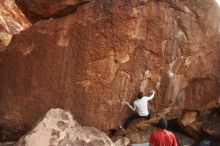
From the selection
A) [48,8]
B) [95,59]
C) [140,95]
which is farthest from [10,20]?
[140,95]

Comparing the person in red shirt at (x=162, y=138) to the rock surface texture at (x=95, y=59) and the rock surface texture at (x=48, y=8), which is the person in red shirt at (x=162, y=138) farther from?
the rock surface texture at (x=48, y=8)

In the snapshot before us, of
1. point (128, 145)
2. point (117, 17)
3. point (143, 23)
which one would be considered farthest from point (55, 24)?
point (128, 145)

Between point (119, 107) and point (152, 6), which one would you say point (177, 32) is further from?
point (119, 107)

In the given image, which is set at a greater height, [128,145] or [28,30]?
[28,30]

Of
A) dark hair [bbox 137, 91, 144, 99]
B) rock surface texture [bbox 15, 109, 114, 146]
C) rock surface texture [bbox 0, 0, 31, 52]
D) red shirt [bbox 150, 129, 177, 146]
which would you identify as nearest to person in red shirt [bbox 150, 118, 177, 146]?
red shirt [bbox 150, 129, 177, 146]

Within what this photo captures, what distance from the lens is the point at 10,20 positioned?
36.2 ft

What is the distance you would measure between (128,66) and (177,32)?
1494 mm

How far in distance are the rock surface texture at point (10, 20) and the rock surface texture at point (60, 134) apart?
364 centimetres

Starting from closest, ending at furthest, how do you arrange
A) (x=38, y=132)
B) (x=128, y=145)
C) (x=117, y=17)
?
(x=38, y=132), (x=117, y=17), (x=128, y=145)

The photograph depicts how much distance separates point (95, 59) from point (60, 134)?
6.72 feet

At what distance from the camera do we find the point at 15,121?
8914 millimetres

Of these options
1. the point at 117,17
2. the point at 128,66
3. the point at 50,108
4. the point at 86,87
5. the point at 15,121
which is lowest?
the point at 15,121

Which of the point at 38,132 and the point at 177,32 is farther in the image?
the point at 177,32

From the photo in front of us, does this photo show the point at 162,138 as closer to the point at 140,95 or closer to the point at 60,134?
the point at 60,134
